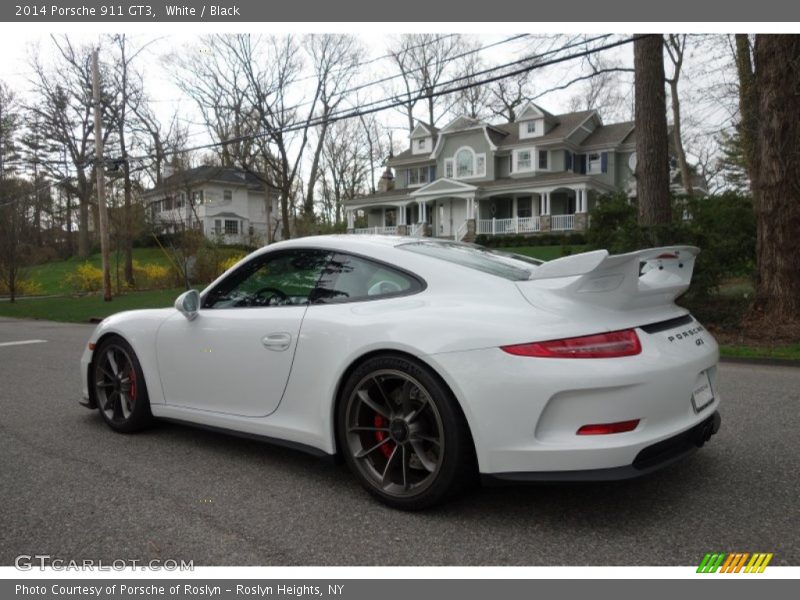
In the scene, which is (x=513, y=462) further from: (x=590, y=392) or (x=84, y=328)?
(x=84, y=328)

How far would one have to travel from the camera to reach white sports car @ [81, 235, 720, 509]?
103 inches

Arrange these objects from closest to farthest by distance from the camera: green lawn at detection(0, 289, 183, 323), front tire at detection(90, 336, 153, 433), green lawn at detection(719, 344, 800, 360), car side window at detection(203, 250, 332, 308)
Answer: car side window at detection(203, 250, 332, 308) < front tire at detection(90, 336, 153, 433) < green lawn at detection(719, 344, 800, 360) < green lawn at detection(0, 289, 183, 323)

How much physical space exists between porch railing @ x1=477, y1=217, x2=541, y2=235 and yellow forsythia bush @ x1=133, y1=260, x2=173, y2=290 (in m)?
17.7

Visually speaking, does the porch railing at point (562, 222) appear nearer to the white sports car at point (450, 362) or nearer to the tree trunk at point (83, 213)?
the white sports car at point (450, 362)

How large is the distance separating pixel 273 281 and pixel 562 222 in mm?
31989

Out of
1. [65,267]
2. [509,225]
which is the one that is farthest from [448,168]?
[65,267]

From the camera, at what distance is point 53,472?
3.71m

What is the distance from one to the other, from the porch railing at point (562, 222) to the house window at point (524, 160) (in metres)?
4.60

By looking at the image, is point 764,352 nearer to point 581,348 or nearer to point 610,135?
point 581,348

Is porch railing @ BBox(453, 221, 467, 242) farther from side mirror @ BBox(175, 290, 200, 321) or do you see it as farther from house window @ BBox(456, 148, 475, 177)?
side mirror @ BBox(175, 290, 200, 321)

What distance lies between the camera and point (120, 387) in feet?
14.9

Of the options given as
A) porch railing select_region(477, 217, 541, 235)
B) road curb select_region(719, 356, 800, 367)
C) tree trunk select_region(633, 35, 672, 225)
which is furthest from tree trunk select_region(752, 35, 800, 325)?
porch railing select_region(477, 217, 541, 235)

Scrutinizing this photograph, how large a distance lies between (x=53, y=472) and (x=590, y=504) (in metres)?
3.08

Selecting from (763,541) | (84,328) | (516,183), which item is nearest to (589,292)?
(763,541)
